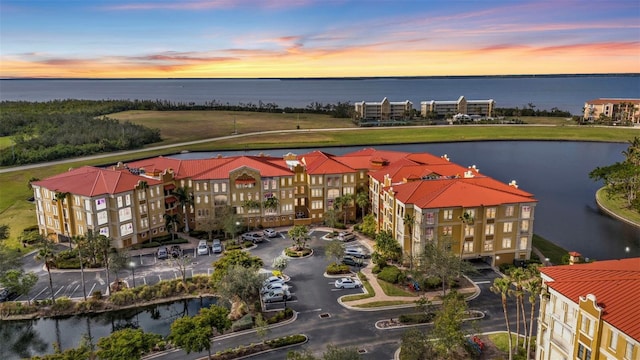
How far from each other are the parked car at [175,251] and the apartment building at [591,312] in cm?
5053

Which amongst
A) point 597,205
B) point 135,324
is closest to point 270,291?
point 135,324

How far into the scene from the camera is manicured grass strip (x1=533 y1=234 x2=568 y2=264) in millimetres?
68881

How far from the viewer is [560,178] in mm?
124500

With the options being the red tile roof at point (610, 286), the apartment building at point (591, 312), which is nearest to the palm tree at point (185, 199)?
the apartment building at point (591, 312)

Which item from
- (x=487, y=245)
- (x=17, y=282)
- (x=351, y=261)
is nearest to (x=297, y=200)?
(x=351, y=261)

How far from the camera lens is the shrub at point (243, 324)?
162ft

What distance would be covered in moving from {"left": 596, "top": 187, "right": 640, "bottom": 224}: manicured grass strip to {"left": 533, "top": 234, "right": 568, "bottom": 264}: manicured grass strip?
2443 cm

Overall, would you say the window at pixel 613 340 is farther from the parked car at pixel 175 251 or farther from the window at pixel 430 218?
the parked car at pixel 175 251

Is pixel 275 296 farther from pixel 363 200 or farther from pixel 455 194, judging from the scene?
pixel 363 200

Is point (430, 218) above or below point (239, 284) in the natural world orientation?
above

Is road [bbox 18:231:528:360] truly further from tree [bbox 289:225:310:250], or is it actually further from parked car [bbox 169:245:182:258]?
tree [bbox 289:225:310:250]

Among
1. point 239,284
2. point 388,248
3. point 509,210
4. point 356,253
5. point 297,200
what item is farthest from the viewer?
point 297,200

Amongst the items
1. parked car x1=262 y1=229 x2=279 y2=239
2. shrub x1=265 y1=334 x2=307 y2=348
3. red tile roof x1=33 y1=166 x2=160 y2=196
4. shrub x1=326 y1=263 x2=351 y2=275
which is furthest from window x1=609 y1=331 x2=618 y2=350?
red tile roof x1=33 y1=166 x2=160 y2=196

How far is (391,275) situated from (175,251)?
33517 millimetres
